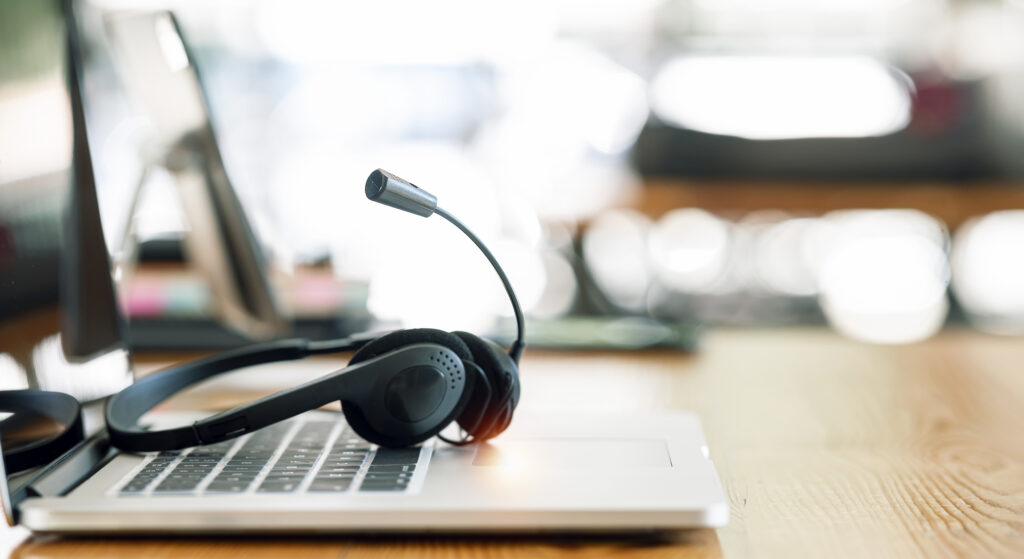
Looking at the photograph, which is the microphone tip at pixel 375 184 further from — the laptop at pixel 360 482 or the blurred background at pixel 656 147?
the blurred background at pixel 656 147

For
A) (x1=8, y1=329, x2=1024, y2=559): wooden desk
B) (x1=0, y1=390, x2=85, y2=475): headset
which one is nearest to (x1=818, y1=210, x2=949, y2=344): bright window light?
(x1=8, y1=329, x2=1024, y2=559): wooden desk

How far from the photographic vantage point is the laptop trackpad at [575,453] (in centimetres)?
43

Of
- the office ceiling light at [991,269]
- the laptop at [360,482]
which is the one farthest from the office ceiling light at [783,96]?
the laptop at [360,482]

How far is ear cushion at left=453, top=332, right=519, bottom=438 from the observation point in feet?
1.51

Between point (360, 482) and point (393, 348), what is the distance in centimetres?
8

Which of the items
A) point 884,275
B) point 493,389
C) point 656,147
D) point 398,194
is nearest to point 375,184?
point 398,194

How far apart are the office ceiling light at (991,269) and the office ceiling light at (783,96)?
1.33 ft

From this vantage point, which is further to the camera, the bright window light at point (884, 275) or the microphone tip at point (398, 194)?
the bright window light at point (884, 275)

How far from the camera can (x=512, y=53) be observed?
2.62 meters

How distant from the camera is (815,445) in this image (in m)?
0.53

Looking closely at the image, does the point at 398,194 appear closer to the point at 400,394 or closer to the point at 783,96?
the point at 400,394

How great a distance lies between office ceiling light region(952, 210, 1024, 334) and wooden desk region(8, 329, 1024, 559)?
169 cm

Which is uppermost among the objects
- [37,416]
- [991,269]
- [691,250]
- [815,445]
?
[37,416]

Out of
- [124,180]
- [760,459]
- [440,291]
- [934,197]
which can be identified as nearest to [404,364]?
[760,459]
